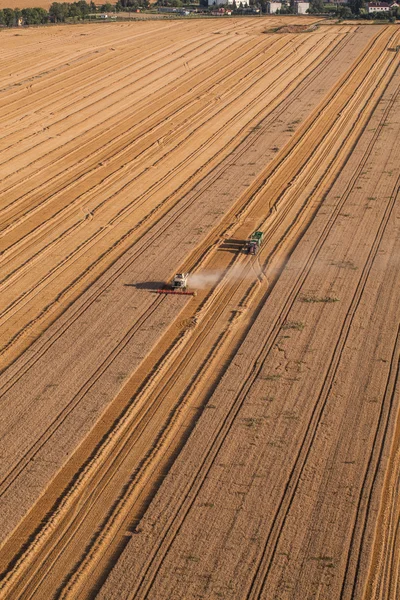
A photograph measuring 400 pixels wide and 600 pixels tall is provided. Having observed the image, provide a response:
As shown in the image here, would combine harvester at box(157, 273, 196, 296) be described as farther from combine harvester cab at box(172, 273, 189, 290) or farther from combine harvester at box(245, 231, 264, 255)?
combine harvester at box(245, 231, 264, 255)

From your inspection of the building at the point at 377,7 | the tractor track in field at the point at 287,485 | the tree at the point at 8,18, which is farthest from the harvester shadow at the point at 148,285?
the building at the point at 377,7

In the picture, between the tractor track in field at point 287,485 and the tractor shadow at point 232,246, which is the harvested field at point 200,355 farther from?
the tractor shadow at point 232,246

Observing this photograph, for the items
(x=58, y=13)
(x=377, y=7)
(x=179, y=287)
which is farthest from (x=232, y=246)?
(x=377, y=7)

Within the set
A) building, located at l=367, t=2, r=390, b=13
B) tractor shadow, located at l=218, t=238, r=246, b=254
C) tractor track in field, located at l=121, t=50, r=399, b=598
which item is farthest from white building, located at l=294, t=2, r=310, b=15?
tractor track in field, located at l=121, t=50, r=399, b=598

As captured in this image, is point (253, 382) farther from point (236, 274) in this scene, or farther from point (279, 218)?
point (279, 218)

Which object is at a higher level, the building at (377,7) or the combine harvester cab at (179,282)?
the combine harvester cab at (179,282)

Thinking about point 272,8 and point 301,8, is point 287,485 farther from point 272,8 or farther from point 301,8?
point 272,8
